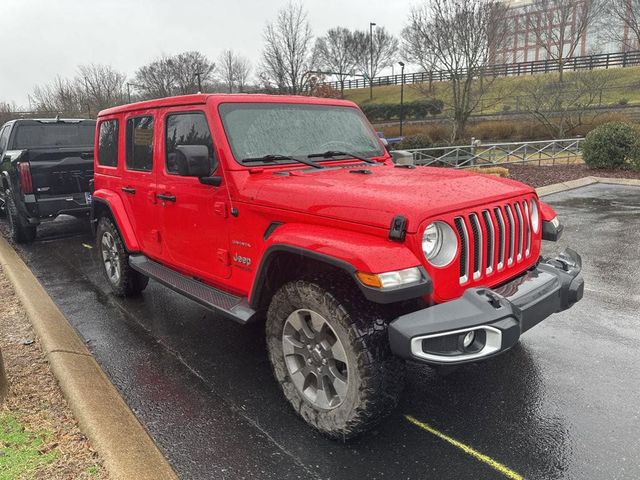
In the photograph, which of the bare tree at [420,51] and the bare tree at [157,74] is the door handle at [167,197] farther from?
the bare tree at [157,74]

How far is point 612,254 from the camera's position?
21.8 ft

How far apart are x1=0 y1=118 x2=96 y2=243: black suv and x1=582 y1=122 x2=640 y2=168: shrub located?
44.6 ft

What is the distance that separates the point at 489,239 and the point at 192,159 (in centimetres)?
190

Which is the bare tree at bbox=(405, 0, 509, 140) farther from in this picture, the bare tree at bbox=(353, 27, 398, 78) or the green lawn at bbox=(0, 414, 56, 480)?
the bare tree at bbox=(353, 27, 398, 78)

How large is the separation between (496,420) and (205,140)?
8.94 ft

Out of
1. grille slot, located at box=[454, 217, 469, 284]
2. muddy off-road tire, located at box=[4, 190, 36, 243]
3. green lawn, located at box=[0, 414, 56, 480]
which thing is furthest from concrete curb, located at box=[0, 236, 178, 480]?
muddy off-road tire, located at box=[4, 190, 36, 243]

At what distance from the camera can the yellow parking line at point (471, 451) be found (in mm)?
2568

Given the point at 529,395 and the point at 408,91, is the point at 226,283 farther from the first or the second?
the point at 408,91

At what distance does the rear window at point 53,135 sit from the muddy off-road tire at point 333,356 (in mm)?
7254

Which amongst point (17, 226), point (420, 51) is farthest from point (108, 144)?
point (420, 51)

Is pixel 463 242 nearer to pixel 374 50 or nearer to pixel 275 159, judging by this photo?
pixel 275 159

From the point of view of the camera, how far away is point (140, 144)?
4562 millimetres

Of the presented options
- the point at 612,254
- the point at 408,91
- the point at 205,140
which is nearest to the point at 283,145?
the point at 205,140

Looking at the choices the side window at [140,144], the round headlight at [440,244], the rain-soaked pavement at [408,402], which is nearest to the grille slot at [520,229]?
the round headlight at [440,244]
